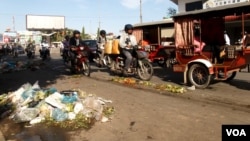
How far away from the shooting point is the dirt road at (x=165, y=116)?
612 cm

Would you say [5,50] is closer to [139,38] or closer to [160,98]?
[139,38]

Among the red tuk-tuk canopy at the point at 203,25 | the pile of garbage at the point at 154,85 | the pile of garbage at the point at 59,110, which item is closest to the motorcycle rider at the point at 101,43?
the pile of garbage at the point at 154,85

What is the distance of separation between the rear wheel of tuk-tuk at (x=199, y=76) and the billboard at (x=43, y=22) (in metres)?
83.4

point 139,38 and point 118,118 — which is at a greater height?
point 139,38

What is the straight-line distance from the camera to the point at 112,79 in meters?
13.3

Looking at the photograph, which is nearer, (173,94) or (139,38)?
(173,94)

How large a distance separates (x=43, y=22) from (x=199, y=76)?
279 feet

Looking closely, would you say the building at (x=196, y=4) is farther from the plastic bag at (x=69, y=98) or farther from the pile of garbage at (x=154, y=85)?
the plastic bag at (x=69, y=98)

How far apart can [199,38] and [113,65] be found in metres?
4.58

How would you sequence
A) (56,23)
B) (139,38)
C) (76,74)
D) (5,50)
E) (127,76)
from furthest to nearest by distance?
(56,23), (5,50), (139,38), (76,74), (127,76)

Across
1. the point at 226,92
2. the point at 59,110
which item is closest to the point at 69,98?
the point at 59,110

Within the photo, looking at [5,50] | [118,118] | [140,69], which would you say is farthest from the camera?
[5,50]

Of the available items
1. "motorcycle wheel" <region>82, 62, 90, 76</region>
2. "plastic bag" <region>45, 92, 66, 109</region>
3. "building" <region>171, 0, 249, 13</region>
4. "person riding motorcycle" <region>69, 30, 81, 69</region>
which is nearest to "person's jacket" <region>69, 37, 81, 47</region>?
"person riding motorcycle" <region>69, 30, 81, 69</region>

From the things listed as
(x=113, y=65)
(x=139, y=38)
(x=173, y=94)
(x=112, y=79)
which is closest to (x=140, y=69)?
(x=112, y=79)
